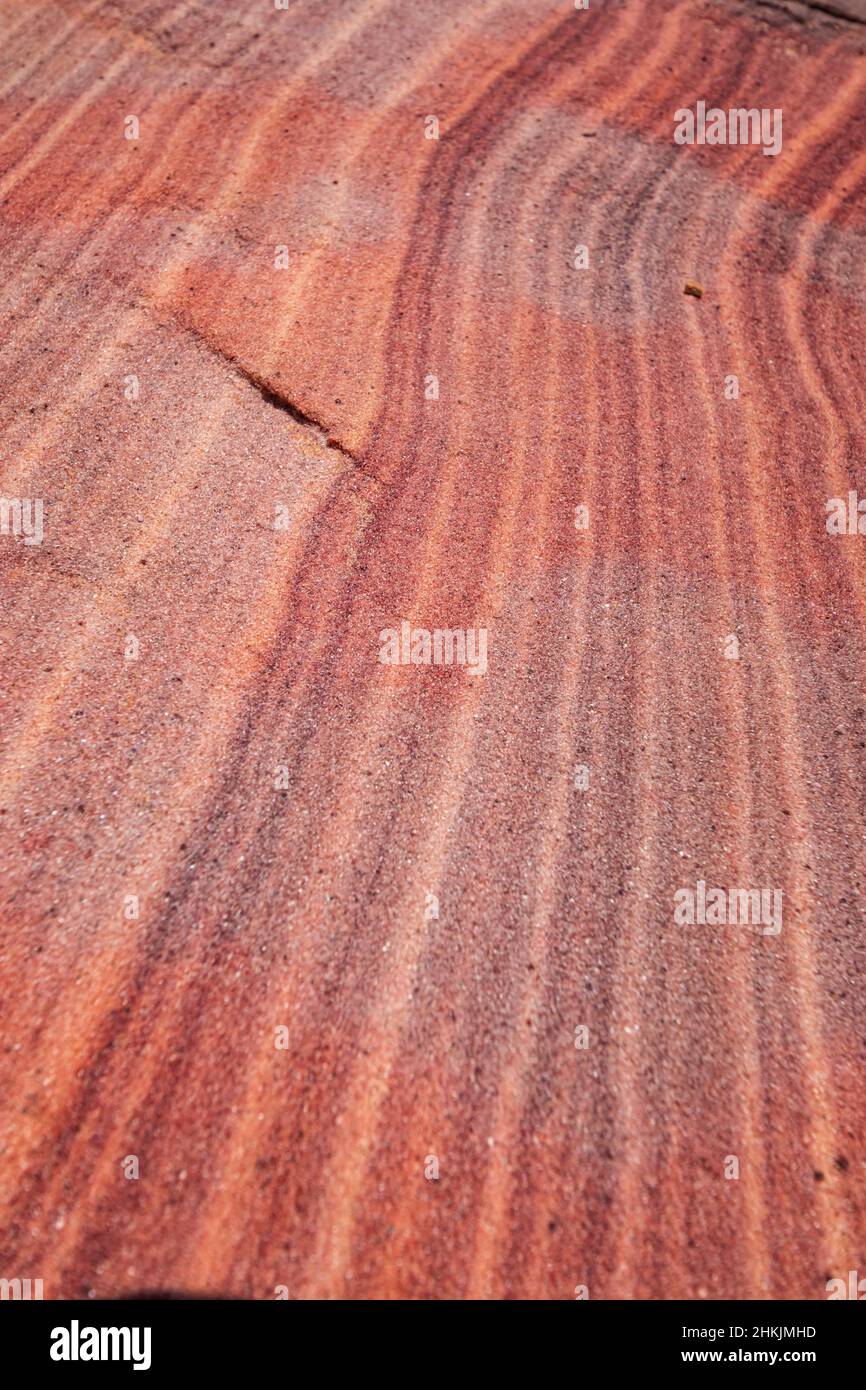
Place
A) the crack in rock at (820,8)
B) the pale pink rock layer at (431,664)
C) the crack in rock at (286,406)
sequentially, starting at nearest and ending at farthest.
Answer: the pale pink rock layer at (431,664), the crack in rock at (286,406), the crack in rock at (820,8)

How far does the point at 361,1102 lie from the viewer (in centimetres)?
446

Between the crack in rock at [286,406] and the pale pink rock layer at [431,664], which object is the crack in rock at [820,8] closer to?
the pale pink rock layer at [431,664]

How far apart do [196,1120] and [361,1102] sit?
0.76m

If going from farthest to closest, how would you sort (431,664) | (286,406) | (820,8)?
(820,8), (286,406), (431,664)

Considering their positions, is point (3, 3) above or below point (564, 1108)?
above

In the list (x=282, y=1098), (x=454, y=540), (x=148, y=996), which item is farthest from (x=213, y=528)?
(x=282, y=1098)

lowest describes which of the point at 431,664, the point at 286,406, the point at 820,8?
the point at 431,664

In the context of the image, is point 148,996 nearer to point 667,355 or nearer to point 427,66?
point 667,355

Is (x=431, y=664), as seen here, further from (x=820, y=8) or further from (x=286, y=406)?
(x=820, y=8)

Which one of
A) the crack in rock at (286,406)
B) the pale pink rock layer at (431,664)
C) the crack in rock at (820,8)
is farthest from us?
the crack in rock at (820,8)

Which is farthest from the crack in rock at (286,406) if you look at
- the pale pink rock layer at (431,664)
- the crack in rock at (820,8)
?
the crack in rock at (820,8)

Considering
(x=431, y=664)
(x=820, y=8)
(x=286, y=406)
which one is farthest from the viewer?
(x=820, y=8)

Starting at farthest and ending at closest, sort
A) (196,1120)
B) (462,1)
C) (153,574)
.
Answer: (462,1) < (153,574) < (196,1120)

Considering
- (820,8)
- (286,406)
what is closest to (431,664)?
(286,406)
